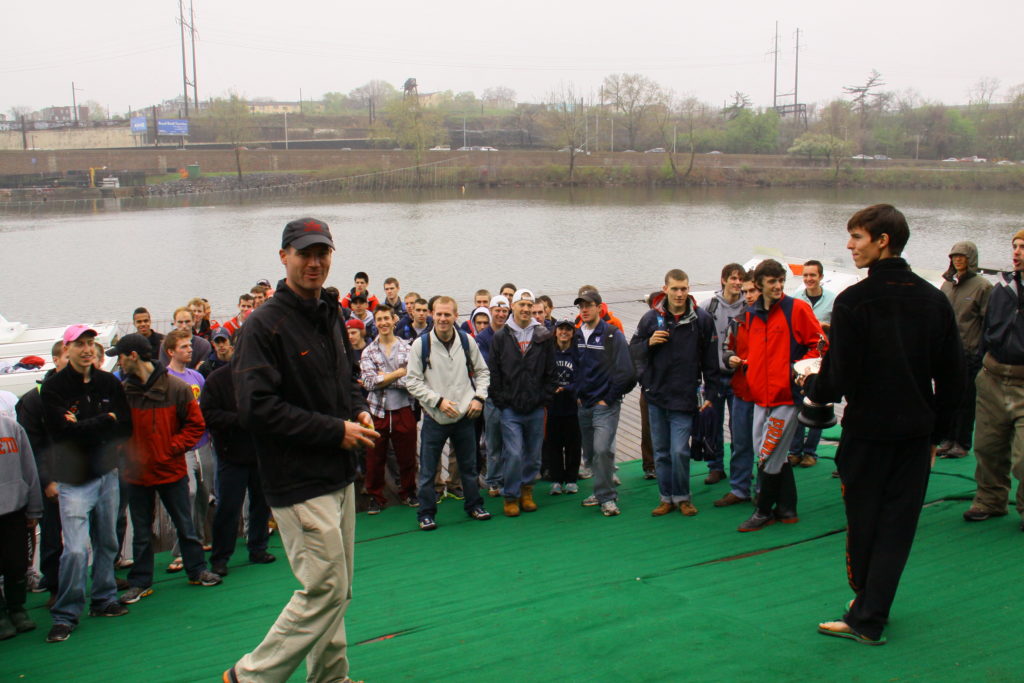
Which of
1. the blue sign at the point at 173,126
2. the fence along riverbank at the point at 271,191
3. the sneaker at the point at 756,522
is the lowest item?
the sneaker at the point at 756,522

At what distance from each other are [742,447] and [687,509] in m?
0.67

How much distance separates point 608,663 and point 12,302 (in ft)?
91.1

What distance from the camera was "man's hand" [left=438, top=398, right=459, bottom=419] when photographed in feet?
21.5

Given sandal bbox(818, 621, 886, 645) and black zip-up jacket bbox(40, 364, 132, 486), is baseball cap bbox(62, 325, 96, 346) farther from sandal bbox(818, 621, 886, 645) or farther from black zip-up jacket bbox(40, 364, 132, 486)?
sandal bbox(818, 621, 886, 645)

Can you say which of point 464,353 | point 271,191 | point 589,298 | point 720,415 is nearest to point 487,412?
point 464,353

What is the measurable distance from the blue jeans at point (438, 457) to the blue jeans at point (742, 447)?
2.09 metres

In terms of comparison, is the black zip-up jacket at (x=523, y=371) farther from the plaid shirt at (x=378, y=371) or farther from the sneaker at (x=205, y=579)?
the sneaker at (x=205, y=579)

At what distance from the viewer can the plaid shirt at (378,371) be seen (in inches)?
287

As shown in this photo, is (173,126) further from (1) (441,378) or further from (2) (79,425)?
(2) (79,425)

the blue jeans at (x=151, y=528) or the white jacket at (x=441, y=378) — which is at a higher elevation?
the white jacket at (x=441, y=378)

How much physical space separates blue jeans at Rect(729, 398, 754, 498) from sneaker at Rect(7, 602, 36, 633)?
16.3 ft

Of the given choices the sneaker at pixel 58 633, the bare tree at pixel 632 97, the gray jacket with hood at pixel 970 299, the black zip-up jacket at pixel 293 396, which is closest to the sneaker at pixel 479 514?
the sneaker at pixel 58 633

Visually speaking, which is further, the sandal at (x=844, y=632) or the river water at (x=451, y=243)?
the river water at (x=451, y=243)

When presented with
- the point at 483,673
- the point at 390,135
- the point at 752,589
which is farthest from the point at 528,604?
the point at 390,135
